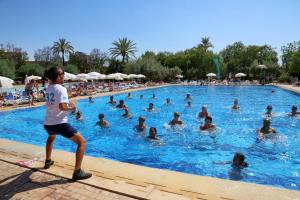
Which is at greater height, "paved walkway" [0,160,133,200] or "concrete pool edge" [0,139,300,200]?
"concrete pool edge" [0,139,300,200]

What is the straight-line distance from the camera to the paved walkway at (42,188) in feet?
12.3

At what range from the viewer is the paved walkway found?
374 centimetres

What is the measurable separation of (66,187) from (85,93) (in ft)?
69.7

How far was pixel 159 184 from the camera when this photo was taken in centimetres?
Result: 401

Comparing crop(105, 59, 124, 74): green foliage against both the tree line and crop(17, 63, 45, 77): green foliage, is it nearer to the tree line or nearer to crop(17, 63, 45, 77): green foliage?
the tree line

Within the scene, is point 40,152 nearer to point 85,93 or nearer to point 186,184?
point 186,184

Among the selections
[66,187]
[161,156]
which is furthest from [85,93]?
[66,187]

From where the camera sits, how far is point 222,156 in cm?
761

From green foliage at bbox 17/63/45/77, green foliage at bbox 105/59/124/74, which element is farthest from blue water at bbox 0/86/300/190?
green foliage at bbox 105/59/124/74

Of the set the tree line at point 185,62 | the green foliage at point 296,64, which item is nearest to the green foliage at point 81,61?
the tree line at point 185,62

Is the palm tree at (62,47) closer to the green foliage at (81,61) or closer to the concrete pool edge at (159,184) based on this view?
the green foliage at (81,61)

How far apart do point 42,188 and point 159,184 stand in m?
1.64

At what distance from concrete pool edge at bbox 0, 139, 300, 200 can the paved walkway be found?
131mm

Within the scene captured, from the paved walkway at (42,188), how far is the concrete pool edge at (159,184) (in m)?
0.13
